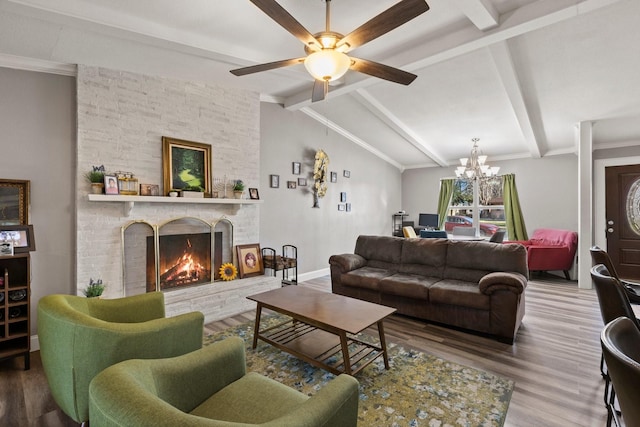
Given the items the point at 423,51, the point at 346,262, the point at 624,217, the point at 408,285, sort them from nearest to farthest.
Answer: the point at 423,51 → the point at 408,285 → the point at 346,262 → the point at 624,217

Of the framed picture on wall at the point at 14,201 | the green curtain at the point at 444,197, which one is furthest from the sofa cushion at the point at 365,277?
the green curtain at the point at 444,197

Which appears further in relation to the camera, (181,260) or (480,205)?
(480,205)

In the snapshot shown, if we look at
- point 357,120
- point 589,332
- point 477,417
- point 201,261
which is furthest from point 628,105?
point 201,261

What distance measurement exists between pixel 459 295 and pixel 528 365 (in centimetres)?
83

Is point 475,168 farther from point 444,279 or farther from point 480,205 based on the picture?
point 444,279

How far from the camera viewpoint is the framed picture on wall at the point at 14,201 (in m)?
2.87

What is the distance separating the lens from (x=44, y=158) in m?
3.10

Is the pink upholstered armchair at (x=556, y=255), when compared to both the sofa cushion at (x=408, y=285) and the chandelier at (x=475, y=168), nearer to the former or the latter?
the chandelier at (x=475, y=168)

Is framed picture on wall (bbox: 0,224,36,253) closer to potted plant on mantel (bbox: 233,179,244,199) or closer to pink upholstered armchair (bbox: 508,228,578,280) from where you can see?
potted plant on mantel (bbox: 233,179,244,199)

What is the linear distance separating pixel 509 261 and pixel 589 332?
1.01 metres

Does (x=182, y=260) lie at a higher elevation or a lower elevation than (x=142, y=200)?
lower

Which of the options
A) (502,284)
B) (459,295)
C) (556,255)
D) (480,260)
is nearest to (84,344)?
(459,295)

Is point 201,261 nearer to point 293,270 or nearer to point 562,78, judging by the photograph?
point 293,270

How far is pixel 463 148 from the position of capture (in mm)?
6820
